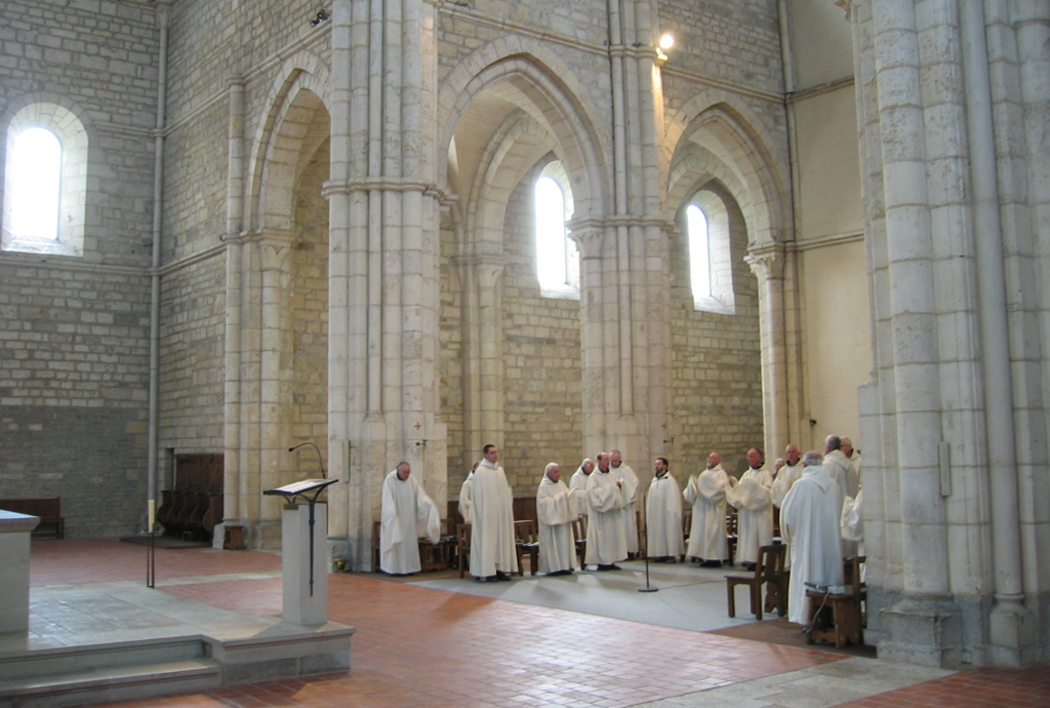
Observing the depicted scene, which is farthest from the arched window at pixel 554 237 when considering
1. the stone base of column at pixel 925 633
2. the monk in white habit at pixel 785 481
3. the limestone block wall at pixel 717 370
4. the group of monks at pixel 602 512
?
the stone base of column at pixel 925 633

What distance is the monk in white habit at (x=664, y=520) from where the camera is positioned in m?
14.4

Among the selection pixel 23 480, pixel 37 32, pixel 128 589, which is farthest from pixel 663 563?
pixel 37 32

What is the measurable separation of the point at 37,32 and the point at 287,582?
16.4m

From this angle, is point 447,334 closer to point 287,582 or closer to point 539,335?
point 539,335

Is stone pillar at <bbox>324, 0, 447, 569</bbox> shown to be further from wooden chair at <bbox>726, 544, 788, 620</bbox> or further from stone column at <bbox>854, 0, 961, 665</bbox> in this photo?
stone column at <bbox>854, 0, 961, 665</bbox>

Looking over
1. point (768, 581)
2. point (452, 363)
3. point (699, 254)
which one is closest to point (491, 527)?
point (768, 581)

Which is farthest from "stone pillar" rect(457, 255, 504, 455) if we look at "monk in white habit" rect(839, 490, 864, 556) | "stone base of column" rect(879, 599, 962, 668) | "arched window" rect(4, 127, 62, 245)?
"stone base of column" rect(879, 599, 962, 668)

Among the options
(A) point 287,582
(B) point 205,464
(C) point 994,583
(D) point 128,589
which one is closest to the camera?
(C) point 994,583

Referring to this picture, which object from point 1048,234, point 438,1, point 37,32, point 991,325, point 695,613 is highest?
point 37,32

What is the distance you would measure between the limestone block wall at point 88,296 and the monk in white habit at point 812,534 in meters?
15.0

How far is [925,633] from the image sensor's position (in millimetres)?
7188

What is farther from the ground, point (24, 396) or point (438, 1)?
point (438, 1)

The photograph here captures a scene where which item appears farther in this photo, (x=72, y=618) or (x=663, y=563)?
(x=663, y=563)

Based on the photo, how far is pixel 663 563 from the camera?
47.1 ft
